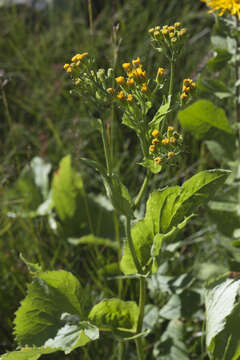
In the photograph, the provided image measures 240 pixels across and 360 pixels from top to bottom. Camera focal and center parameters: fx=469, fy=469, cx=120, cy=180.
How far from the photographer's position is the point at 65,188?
9.89ft

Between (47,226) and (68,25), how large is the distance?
2419mm

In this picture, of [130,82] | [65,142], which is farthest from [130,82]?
[65,142]

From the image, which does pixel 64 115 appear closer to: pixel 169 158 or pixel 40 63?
pixel 40 63

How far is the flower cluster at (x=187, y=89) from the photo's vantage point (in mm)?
1603

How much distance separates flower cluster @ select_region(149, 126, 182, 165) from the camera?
1.57 metres

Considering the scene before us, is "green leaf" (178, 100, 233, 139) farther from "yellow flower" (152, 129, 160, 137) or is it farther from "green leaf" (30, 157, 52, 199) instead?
"green leaf" (30, 157, 52, 199)

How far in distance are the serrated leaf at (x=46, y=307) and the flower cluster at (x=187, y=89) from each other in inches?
34.3

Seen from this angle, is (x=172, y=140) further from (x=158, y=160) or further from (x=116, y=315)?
(x=116, y=315)

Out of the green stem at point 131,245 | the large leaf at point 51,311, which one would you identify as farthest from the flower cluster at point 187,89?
the large leaf at point 51,311

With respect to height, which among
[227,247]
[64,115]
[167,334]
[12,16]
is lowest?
[167,334]

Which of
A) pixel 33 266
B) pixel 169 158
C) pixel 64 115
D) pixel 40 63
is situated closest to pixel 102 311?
pixel 33 266

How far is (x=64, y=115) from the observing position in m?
3.76

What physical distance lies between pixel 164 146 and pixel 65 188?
4.96 ft

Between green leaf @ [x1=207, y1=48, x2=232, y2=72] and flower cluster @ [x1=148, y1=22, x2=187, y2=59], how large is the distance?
0.79 metres
